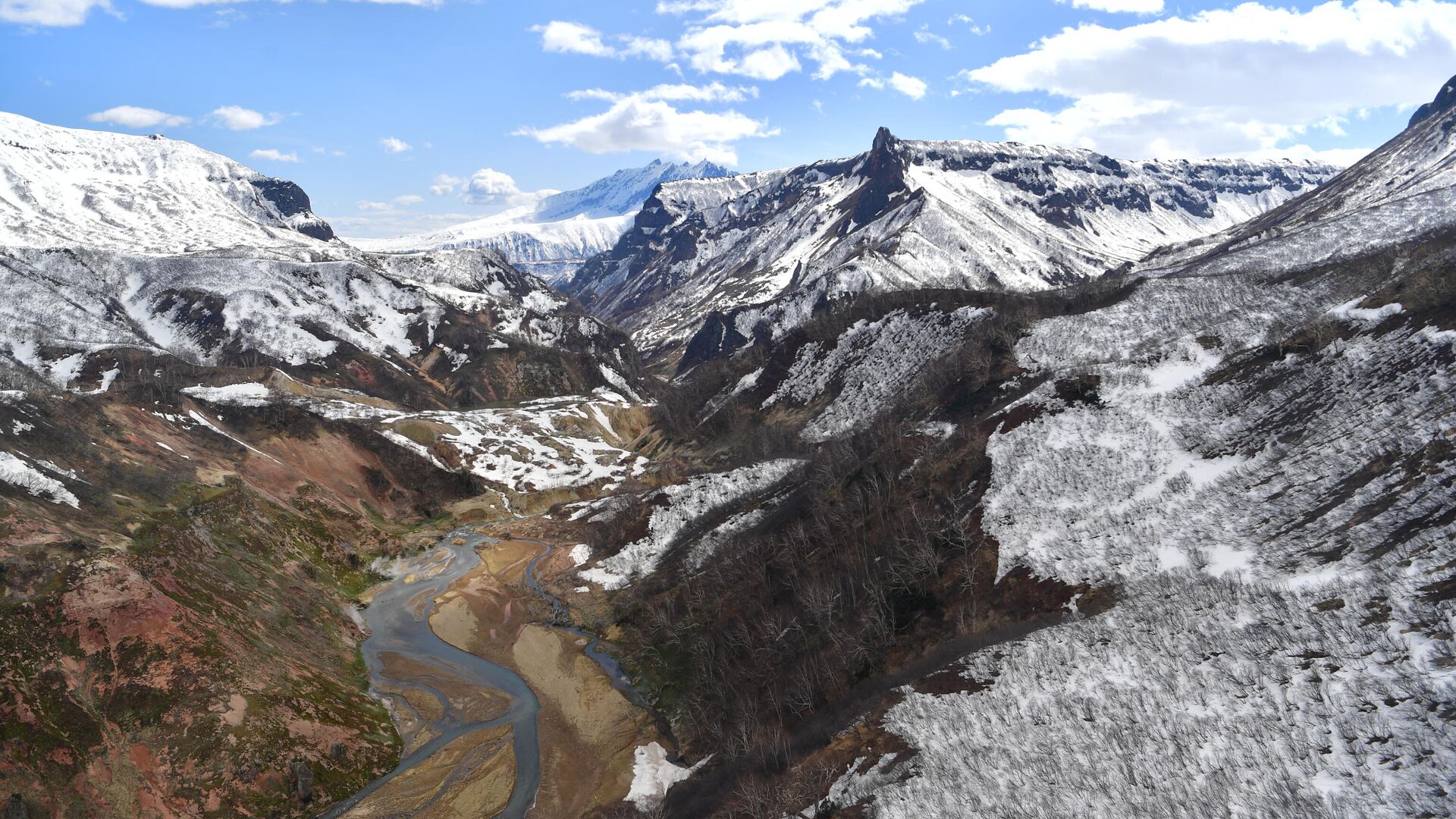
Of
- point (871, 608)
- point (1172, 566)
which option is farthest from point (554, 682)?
point (1172, 566)

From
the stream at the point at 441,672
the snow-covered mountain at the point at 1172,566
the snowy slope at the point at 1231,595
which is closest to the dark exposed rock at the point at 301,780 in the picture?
the stream at the point at 441,672

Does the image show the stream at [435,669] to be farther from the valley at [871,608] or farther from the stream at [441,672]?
the valley at [871,608]

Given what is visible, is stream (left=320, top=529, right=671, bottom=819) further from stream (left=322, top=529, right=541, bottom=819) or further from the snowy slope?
the snowy slope

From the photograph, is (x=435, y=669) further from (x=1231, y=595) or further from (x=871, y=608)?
(x=1231, y=595)

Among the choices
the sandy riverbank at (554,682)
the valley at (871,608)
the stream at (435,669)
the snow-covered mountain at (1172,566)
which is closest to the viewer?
the snow-covered mountain at (1172,566)

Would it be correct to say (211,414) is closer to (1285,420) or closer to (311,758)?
(311,758)

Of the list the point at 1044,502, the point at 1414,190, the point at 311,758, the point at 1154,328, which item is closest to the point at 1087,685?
the point at 1044,502

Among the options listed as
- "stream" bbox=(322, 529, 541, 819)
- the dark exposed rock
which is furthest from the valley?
"stream" bbox=(322, 529, 541, 819)

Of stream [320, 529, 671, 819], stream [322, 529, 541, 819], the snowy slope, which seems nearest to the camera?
the snowy slope
